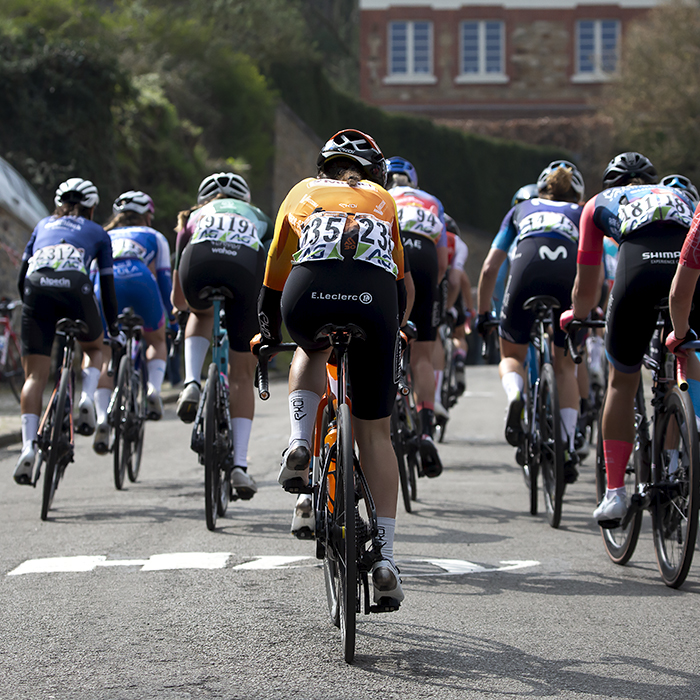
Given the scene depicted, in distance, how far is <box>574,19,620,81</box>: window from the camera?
4897 centimetres

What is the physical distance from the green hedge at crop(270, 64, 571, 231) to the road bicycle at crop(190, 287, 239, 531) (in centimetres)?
3133

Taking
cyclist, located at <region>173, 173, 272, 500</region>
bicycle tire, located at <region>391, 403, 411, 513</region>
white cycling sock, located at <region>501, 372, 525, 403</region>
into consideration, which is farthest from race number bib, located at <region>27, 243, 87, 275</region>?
white cycling sock, located at <region>501, 372, 525, 403</region>

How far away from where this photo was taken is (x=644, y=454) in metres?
5.48

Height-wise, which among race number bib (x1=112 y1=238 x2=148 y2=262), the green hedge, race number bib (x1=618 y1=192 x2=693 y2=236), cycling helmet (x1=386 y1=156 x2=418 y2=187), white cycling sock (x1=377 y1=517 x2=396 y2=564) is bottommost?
white cycling sock (x1=377 y1=517 x2=396 y2=564)

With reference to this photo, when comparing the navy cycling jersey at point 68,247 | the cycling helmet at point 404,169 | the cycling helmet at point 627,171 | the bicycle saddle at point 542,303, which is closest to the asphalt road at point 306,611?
the bicycle saddle at point 542,303

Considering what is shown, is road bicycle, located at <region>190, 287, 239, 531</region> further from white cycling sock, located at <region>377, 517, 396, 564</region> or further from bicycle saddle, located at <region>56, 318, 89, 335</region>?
white cycling sock, located at <region>377, 517, 396, 564</region>

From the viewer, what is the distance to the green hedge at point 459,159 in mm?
39781

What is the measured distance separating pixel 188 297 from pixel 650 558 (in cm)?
299

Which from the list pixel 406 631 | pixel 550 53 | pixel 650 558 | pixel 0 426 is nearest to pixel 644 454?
pixel 650 558

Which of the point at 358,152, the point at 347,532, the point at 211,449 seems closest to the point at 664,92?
the point at 211,449

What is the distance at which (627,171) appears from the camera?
5.86m

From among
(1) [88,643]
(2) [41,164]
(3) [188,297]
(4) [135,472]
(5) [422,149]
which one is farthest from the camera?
(5) [422,149]

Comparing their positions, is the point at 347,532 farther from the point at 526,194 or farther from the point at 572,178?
the point at 526,194

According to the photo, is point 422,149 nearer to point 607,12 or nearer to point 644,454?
point 607,12
